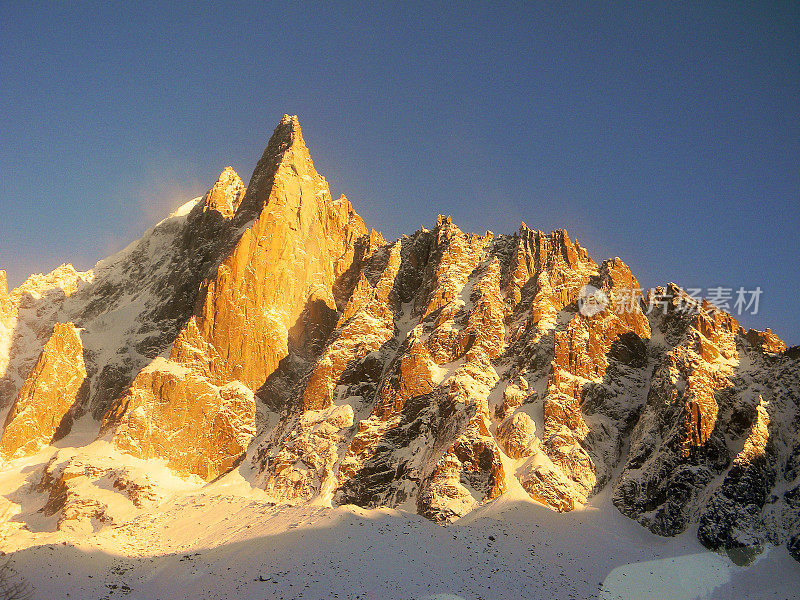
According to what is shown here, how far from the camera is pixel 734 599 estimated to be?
56938 mm

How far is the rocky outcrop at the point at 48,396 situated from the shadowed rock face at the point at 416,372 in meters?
0.58

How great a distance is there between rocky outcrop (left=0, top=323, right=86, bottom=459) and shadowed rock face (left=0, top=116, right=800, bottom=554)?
0.58 meters

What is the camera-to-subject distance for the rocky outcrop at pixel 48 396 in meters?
98.8

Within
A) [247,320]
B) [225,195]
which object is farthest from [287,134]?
[247,320]

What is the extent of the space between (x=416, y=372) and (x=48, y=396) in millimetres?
62048

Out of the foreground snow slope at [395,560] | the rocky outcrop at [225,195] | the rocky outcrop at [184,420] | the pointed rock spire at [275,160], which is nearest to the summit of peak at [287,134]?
the pointed rock spire at [275,160]

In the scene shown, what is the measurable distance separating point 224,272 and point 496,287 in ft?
151

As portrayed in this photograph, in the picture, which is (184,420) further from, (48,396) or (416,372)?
(416,372)

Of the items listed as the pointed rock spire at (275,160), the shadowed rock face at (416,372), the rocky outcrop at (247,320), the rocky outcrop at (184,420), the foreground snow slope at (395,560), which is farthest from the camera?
the pointed rock spire at (275,160)

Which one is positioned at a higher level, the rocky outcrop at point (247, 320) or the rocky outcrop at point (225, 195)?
Result: the rocky outcrop at point (225, 195)

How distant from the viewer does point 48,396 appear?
10356 cm

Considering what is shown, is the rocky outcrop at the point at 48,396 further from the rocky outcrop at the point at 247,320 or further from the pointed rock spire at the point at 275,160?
the pointed rock spire at the point at 275,160

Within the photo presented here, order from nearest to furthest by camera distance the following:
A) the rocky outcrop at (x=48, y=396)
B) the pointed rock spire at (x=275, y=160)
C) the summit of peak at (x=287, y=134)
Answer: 1. the rocky outcrop at (x=48, y=396)
2. the pointed rock spire at (x=275, y=160)
3. the summit of peak at (x=287, y=134)

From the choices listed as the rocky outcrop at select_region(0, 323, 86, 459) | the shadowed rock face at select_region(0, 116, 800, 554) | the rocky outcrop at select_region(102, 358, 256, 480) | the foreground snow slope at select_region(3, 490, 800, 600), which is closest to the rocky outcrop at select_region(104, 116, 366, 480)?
the rocky outcrop at select_region(102, 358, 256, 480)
